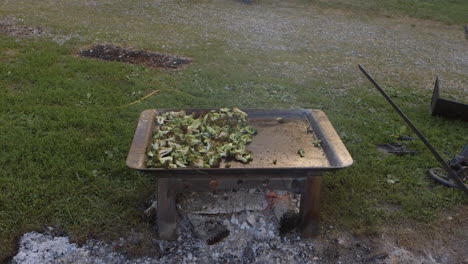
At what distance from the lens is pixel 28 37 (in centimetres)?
855

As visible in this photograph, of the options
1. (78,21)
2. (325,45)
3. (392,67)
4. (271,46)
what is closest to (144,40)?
(78,21)

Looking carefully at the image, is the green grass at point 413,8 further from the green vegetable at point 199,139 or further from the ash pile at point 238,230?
the ash pile at point 238,230

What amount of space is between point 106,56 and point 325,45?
5327 mm

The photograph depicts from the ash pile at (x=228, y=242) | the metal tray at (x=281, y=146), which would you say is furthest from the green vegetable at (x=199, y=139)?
the ash pile at (x=228, y=242)

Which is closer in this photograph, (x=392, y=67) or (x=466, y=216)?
(x=466, y=216)

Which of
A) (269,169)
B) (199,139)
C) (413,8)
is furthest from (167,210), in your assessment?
(413,8)

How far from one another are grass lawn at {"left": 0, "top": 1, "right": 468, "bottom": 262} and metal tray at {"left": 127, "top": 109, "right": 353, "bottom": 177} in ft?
2.64

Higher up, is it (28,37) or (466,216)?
(28,37)

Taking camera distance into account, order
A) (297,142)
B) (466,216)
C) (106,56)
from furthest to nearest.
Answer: (106,56) → (466,216) → (297,142)

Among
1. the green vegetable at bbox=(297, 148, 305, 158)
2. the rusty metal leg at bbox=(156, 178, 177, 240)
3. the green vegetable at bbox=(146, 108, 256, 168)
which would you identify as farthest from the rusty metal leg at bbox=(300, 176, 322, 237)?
the rusty metal leg at bbox=(156, 178, 177, 240)

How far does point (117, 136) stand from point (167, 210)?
2.02 m

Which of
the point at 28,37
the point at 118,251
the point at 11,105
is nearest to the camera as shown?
the point at 118,251

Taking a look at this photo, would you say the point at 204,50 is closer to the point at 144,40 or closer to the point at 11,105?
the point at 144,40

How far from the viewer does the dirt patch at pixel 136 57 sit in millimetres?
7785
